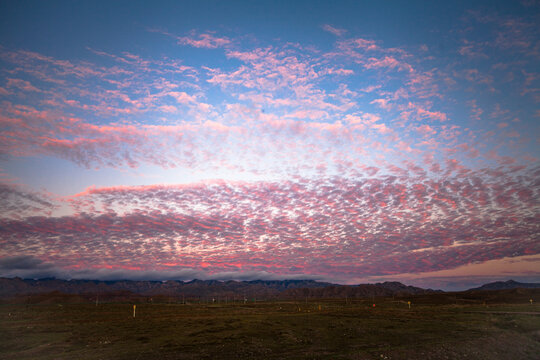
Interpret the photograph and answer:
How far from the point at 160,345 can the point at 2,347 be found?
49.8 ft

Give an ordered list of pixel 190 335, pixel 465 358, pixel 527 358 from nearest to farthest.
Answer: pixel 465 358, pixel 527 358, pixel 190 335

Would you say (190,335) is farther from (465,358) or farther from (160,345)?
(465,358)

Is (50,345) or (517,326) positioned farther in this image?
(517,326)

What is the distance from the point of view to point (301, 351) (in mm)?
28375

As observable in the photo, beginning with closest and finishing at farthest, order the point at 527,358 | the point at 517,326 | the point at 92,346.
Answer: the point at 527,358 → the point at 92,346 → the point at 517,326

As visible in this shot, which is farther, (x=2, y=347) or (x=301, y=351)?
(x=2, y=347)

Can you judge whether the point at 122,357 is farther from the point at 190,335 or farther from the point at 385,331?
the point at 385,331

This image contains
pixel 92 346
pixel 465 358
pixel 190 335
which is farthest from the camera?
pixel 190 335

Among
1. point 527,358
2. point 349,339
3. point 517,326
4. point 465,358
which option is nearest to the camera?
point 465,358

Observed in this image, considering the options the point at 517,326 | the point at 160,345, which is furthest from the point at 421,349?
the point at 517,326

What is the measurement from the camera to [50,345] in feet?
107

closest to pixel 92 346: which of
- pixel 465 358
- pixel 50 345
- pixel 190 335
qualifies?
pixel 50 345

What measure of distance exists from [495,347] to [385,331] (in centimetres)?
1357

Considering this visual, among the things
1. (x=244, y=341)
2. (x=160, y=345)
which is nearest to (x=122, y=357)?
(x=160, y=345)
